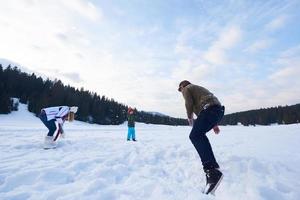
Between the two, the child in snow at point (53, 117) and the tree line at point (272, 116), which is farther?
the tree line at point (272, 116)

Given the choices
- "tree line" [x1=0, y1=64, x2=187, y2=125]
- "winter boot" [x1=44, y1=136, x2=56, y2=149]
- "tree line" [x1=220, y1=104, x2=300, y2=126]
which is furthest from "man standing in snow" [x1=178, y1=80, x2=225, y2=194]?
"tree line" [x1=220, y1=104, x2=300, y2=126]

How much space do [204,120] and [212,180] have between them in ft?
3.65

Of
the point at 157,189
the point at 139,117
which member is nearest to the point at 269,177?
the point at 157,189

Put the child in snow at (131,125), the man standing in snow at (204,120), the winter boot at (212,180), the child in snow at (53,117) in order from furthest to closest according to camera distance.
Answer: the child in snow at (131,125) < the child in snow at (53,117) < the man standing in snow at (204,120) < the winter boot at (212,180)

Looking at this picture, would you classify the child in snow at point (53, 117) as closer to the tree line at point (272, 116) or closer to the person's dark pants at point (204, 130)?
the person's dark pants at point (204, 130)

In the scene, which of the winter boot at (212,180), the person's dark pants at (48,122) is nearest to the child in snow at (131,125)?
the person's dark pants at (48,122)

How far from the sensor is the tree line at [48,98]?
56.7 meters

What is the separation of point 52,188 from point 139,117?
99944mm

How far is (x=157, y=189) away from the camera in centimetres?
495

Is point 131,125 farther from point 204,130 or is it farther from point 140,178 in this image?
point 204,130

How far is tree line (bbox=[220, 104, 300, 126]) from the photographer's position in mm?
104500

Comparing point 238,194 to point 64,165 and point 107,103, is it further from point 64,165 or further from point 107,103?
point 107,103

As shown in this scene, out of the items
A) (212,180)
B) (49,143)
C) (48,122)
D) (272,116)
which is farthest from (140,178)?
(272,116)

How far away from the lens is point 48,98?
59.9m
